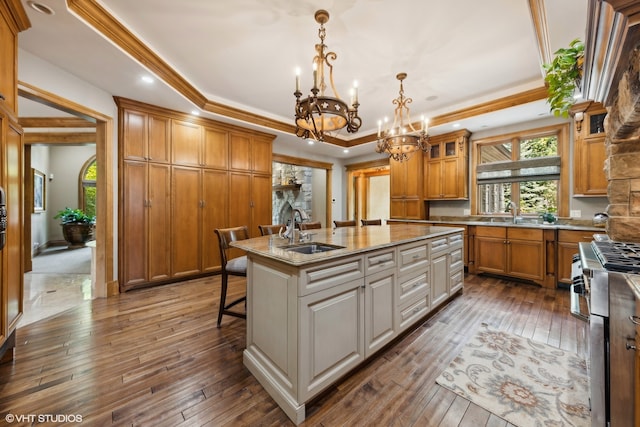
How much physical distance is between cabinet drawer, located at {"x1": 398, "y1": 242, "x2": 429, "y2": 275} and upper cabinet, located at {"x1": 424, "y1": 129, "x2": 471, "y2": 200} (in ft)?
9.01

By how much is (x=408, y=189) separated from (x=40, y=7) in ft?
17.2

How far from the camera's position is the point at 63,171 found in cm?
723

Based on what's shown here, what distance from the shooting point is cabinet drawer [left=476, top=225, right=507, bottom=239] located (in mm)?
3844

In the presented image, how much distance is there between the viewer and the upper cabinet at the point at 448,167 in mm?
4566

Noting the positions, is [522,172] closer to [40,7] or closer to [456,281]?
[456,281]

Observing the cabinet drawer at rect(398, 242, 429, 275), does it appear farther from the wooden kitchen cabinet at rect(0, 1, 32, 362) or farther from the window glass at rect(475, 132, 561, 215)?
the window glass at rect(475, 132, 561, 215)

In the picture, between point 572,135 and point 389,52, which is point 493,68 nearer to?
point 389,52

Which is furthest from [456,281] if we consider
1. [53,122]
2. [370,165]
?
[53,122]

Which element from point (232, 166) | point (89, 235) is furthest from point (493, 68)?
point (89, 235)

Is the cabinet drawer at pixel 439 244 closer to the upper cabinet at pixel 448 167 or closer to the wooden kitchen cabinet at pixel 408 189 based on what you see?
the upper cabinet at pixel 448 167

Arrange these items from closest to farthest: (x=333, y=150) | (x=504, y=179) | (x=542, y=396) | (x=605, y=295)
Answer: (x=605, y=295) < (x=542, y=396) < (x=504, y=179) < (x=333, y=150)

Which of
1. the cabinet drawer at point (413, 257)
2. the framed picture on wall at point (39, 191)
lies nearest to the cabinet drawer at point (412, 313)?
the cabinet drawer at point (413, 257)

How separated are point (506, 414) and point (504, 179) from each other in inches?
156

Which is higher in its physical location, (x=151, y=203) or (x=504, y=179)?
(x=504, y=179)
